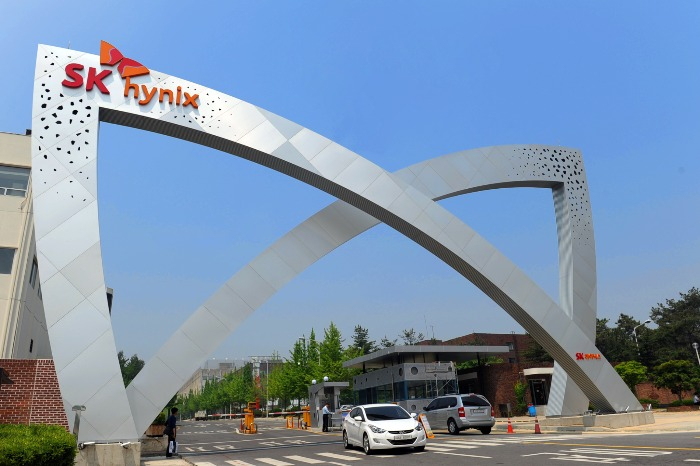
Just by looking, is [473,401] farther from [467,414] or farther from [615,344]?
[615,344]

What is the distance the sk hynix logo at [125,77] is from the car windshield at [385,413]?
42.9ft

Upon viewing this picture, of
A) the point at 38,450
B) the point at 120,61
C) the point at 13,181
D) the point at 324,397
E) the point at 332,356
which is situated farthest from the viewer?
the point at 332,356

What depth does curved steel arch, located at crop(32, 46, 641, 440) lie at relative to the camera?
16.3m

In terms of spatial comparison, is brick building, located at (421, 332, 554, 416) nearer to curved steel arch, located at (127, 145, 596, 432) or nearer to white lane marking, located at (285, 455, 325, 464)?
curved steel arch, located at (127, 145, 596, 432)

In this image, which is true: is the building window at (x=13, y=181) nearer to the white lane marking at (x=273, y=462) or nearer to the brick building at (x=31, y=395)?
the brick building at (x=31, y=395)

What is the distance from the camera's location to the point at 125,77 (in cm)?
1989

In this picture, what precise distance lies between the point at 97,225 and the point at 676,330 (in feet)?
241

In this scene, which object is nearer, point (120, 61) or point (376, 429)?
point (376, 429)

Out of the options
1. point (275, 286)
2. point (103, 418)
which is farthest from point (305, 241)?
point (103, 418)

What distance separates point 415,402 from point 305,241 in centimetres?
1422

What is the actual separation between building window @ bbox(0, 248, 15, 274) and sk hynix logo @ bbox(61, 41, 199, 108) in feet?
38.0

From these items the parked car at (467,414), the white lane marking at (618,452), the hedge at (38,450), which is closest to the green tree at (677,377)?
the parked car at (467,414)

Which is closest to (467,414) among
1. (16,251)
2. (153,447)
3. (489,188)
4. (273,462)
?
(273,462)

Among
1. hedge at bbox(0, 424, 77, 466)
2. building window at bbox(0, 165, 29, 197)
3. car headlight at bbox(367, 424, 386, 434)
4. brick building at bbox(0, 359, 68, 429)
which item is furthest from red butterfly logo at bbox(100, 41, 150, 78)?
car headlight at bbox(367, 424, 386, 434)
